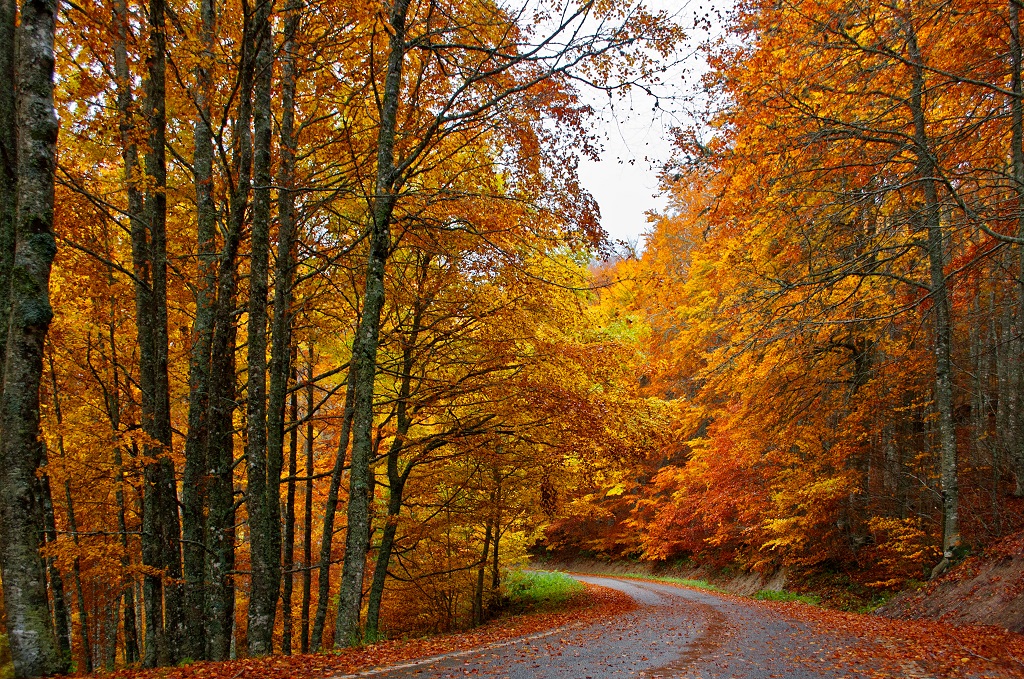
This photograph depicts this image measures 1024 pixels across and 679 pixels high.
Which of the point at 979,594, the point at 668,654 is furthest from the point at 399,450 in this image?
the point at 979,594

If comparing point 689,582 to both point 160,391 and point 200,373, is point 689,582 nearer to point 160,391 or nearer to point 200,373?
point 200,373

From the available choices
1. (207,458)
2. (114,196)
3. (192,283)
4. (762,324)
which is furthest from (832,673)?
(114,196)

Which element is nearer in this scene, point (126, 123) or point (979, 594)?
point (126, 123)

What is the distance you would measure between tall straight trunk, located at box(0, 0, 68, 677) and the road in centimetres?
280

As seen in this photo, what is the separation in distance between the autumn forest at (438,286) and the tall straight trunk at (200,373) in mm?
58

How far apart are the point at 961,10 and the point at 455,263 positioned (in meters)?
8.89

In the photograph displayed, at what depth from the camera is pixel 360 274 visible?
38.6 ft

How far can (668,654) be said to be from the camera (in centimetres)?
727

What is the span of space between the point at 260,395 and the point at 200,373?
1164 mm

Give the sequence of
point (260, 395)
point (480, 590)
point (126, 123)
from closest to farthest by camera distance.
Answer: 1. point (126, 123)
2. point (260, 395)
3. point (480, 590)

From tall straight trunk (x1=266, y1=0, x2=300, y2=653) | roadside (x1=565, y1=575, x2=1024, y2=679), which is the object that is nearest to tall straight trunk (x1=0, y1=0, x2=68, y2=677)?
tall straight trunk (x1=266, y1=0, x2=300, y2=653)

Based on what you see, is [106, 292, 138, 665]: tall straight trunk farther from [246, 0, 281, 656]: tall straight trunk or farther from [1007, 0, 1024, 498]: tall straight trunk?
[1007, 0, 1024, 498]: tall straight trunk

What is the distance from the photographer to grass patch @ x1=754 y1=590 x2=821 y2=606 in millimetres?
15242

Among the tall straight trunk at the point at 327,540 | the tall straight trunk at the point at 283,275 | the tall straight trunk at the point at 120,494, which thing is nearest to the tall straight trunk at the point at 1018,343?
the tall straight trunk at the point at 283,275
